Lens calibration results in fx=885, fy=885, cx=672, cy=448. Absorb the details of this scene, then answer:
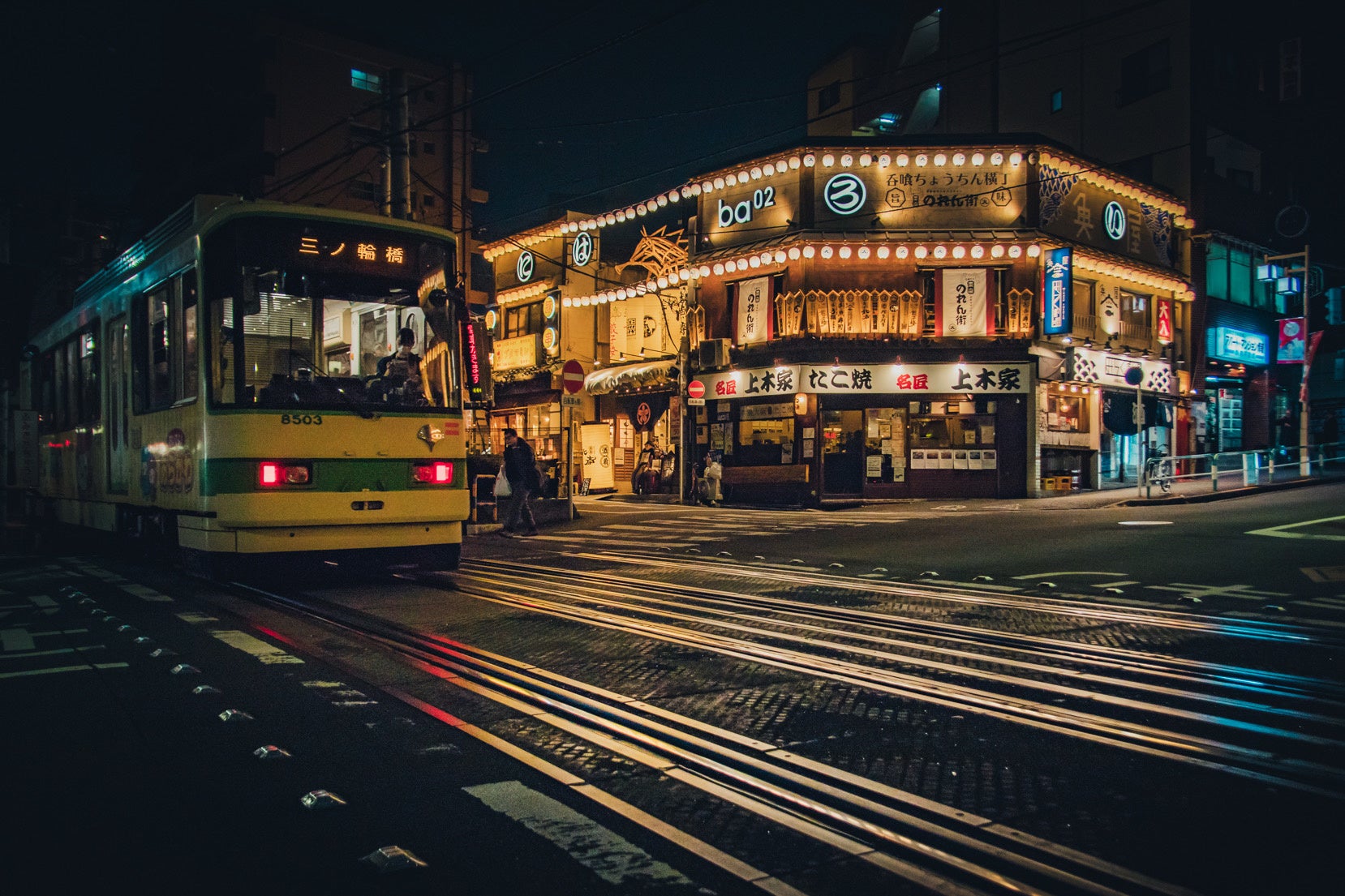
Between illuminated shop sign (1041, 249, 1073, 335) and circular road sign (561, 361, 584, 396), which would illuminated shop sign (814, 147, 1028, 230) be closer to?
illuminated shop sign (1041, 249, 1073, 335)

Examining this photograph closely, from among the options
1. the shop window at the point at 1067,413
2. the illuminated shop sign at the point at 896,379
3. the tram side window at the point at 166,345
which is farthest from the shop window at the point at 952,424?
the tram side window at the point at 166,345

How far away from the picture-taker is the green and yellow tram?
8.57m

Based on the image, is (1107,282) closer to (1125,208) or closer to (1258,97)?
(1125,208)

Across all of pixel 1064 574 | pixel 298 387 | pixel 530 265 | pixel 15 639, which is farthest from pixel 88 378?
pixel 530 265

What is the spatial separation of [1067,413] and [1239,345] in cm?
1106

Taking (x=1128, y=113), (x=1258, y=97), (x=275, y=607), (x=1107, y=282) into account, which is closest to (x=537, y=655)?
(x=275, y=607)

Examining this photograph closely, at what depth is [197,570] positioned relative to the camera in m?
9.45

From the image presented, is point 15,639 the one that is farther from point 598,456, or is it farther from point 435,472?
point 598,456

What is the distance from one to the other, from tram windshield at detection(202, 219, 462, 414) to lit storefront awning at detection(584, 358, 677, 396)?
18938 mm

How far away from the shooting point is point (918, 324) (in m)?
25.6

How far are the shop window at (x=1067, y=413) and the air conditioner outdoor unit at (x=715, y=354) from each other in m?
9.64

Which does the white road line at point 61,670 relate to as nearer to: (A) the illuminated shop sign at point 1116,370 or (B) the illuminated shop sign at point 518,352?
(A) the illuminated shop sign at point 1116,370

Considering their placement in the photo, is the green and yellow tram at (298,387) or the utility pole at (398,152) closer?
the green and yellow tram at (298,387)

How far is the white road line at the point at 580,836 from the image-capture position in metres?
2.87
